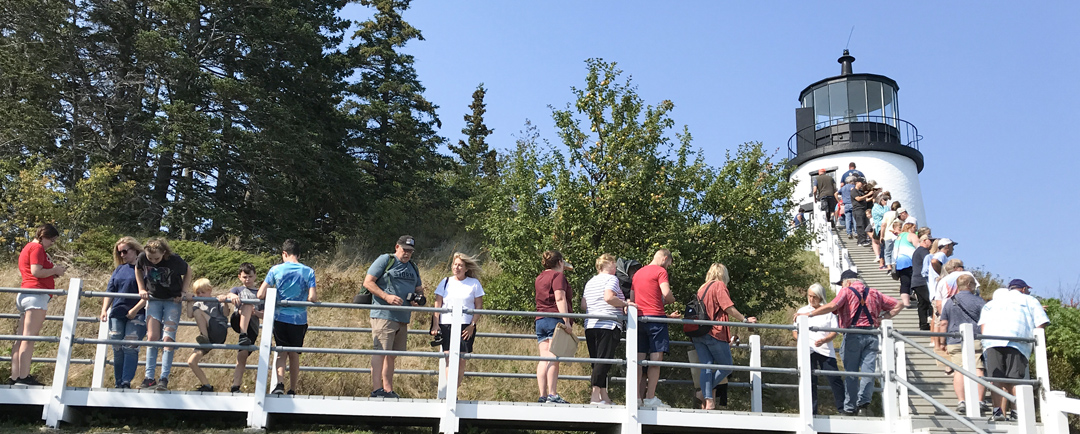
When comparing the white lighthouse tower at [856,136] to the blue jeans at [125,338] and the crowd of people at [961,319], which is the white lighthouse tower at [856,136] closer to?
the crowd of people at [961,319]

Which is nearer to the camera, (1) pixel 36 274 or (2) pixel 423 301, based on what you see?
(1) pixel 36 274

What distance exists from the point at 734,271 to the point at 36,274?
10.00 meters

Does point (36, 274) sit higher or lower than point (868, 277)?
lower

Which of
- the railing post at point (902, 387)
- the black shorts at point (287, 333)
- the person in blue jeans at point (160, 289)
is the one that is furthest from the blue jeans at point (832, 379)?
the person in blue jeans at point (160, 289)

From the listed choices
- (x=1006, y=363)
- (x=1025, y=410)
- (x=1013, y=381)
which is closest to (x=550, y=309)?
(x=1025, y=410)

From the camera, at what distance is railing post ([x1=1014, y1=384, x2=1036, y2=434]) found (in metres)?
6.64

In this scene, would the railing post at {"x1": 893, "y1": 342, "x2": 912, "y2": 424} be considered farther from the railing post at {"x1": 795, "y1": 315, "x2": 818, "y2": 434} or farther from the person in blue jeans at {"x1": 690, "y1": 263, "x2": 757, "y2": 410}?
the person in blue jeans at {"x1": 690, "y1": 263, "x2": 757, "y2": 410}

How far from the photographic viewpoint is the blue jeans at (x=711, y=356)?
859 cm

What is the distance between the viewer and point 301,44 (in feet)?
77.5

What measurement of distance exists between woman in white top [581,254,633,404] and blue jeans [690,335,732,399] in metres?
1.07

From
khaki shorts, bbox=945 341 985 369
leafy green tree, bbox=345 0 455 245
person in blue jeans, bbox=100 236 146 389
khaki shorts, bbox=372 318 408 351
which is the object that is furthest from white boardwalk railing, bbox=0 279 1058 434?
leafy green tree, bbox=345 0 455 245

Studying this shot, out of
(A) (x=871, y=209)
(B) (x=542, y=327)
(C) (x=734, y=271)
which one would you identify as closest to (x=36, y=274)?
(B) (x=542, y=327)

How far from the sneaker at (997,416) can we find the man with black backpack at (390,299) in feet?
19.4

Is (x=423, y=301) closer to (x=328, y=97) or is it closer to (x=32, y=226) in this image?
(x=32, y=226)
